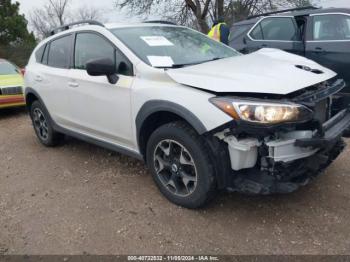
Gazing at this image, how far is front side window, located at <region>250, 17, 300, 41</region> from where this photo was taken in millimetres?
6730

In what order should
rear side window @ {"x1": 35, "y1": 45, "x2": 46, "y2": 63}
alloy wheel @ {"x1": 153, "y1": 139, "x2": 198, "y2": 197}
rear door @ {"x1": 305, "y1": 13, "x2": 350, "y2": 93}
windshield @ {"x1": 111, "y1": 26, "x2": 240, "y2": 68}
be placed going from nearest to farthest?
alloy wheel @ {"x1": 153, "y1": 139, "x2": 198, "y2": 197}
windshield @ {"x1": 111, "y1": 26, "x2": 240, "y2": 68}
rear side window @ {"x1": 35, "y1": 45, "x2": 46, "y2": 63}
rear door @ {"x1": 305, "y1": 13, "x2": 350, "y2": 93}

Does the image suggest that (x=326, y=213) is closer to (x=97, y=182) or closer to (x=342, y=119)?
(x=342, y=119)

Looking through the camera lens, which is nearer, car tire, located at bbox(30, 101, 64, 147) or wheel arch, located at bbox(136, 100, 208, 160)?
wheel arch, located at bbox(136, 100, 208, 160)

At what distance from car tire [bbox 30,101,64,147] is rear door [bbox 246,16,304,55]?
3814 mm

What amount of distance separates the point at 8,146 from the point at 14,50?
18.8m

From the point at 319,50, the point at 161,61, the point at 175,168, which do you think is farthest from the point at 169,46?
the point at 319,50

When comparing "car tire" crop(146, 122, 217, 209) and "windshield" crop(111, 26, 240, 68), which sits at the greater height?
"windshield" crop(111, 26, 240, 68)

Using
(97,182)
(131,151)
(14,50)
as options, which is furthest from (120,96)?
(14,50)

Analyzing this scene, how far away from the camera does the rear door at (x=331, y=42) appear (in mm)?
5883

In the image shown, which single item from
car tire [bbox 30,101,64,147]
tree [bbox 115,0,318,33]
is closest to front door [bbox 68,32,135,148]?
car tire [bbox 30,101,64,147]

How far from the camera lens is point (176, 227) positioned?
131 inches

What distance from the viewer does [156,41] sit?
4.06m

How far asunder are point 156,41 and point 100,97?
0.82 meters

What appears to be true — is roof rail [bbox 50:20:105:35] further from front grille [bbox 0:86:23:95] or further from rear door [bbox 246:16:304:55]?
rear door [bbox 246:16:304:55]
